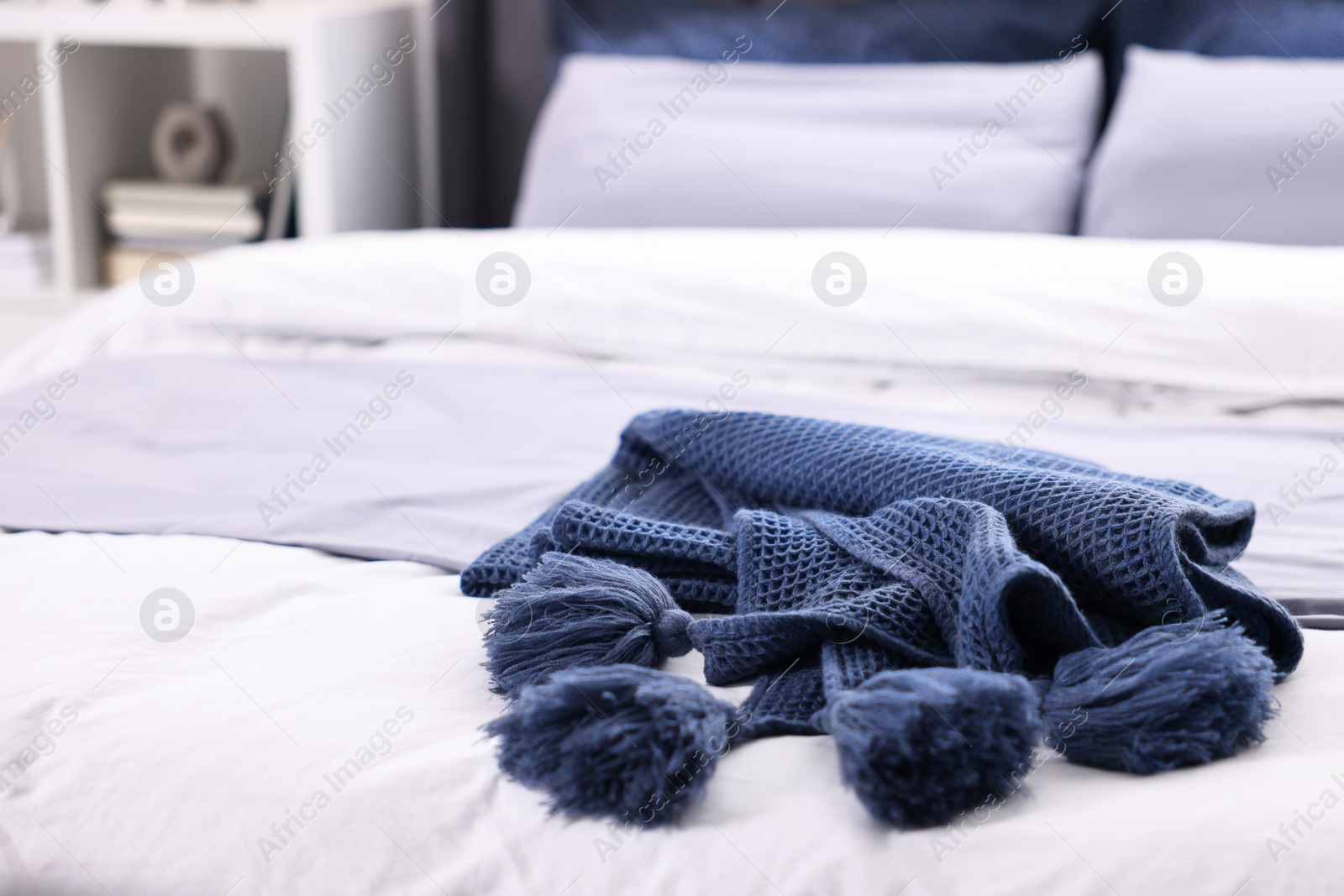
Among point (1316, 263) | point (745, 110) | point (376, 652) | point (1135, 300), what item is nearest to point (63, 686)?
point (376, 652)

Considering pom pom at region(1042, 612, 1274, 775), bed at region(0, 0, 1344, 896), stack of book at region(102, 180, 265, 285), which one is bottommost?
stack of book at region(102, 180, 265, 285)

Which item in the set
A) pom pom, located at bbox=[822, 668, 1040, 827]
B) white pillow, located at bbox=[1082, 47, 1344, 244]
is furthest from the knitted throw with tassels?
white pillow, located at bbox=[1082, 47, 1344, 244]

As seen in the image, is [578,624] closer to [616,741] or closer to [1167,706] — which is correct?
[616,741]

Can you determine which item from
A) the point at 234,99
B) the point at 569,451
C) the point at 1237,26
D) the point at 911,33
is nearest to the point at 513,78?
the point at 234,99

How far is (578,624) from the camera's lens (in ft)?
2.27

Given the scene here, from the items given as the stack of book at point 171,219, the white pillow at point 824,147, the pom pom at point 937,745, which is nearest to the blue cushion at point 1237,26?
the white pillow at point 824,147

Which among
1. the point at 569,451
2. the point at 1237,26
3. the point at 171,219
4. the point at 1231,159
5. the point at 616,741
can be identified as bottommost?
the point at 171,219

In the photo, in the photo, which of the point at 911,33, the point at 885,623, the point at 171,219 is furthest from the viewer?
the point at 171,219

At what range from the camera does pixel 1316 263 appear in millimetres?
1304

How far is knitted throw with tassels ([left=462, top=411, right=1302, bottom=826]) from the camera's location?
0.57 m

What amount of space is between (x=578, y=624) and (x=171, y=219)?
204 centimetres

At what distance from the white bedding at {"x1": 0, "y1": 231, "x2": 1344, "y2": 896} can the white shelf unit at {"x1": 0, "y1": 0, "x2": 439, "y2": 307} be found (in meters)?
0.78

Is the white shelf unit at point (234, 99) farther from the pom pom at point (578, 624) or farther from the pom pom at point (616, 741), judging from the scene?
the pom pom at point (616, 741)

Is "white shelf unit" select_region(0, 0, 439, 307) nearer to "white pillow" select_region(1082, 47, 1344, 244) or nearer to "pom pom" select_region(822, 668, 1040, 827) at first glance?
"white pillow" select_region(1082, 47, 1344, 244)
